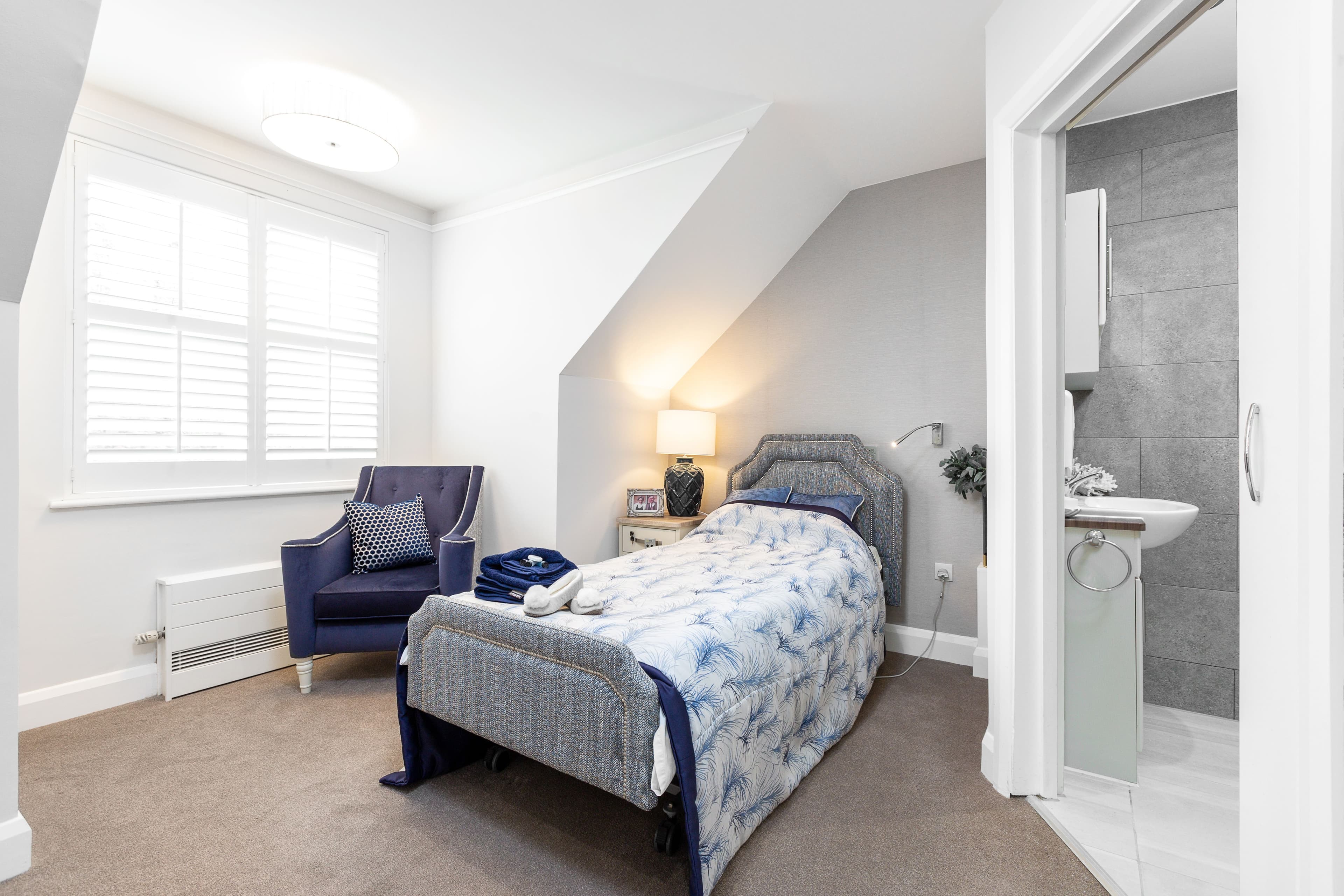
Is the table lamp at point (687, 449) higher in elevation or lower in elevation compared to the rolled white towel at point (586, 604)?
higher

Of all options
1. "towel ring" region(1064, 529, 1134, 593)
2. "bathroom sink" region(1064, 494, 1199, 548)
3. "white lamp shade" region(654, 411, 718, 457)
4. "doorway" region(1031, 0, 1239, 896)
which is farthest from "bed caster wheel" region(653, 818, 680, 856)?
"white lamp shade" region(654, 411, 718, 457)

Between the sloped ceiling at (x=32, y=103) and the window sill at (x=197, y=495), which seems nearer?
the sloped ceiling at (x=32, y=103)

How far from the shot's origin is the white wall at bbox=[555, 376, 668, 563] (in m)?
3.48

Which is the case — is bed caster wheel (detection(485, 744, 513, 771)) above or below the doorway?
below

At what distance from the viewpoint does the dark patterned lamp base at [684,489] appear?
385cm

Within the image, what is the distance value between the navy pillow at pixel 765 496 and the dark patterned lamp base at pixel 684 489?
294mm

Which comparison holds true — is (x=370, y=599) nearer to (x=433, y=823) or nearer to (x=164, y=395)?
(x=433, y=823)

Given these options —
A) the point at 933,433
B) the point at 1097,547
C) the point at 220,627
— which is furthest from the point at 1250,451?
the point at 220,627

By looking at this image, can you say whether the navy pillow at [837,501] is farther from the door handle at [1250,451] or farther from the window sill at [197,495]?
the window sill at [197,495]

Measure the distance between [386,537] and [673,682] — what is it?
2.20 meters

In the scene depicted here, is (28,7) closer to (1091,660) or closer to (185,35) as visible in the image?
(185,35)

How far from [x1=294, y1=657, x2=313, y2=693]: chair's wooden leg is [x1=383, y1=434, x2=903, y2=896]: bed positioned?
103 centimetres

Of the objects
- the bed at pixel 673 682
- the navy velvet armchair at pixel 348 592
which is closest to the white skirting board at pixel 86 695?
the navy velvet armchair at pixel 348 592

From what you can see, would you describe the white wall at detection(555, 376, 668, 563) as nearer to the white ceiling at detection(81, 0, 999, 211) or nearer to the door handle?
Result: the white ceiling at detection(81, 0, 999, 211)
